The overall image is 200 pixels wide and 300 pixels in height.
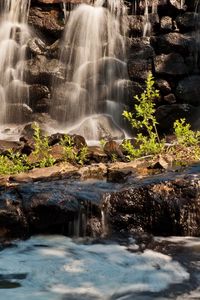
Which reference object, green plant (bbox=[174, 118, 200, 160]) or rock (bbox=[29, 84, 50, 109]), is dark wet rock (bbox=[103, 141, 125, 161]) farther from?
rock (bbox=[29, 84, 50, 109])

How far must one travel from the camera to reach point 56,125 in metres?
14.4

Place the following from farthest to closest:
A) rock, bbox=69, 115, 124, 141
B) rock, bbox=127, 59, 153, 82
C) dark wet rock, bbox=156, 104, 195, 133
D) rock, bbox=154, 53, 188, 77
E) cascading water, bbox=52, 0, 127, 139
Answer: cascading water, bbox=52, 0, 127, 139 → rock, bbox=127, 59, 153, 82 → rock, bbox=154, 53, 188, 77 → dark wet rock, bbox=156, 104, 195, 133 → rock, bbox=69, 115, 124, 141

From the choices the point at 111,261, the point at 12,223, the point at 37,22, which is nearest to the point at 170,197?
the point at 111,261

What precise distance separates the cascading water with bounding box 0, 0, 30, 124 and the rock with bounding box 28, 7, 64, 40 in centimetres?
Result: 30

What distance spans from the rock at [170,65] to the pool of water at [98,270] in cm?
960

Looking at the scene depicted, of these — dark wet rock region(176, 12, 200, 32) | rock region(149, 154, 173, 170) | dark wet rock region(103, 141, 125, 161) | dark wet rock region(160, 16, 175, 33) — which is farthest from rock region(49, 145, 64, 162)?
dark wet rock region(176, 12, 200, 32)

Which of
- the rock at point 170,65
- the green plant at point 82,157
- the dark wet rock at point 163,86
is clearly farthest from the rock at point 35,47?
the green plant at point 82,157

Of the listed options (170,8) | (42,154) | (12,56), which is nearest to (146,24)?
(170,8)

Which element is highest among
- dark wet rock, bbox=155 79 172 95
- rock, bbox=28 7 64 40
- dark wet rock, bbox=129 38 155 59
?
rock, bbox=28 7 64 40

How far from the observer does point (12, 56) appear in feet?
51.7

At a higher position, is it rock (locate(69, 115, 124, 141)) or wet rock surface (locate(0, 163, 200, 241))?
rock (locate(69, 115, 124, 141))

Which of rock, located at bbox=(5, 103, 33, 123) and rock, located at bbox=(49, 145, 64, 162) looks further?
rock, located at bbox=(5, 103, 33, 123)

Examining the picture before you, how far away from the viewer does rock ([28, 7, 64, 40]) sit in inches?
635

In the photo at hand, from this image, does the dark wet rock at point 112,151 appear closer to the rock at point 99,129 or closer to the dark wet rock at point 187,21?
the rock at point 99,129
